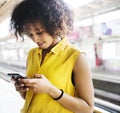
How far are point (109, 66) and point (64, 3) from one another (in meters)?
6.66

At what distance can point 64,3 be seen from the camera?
1368 millimetres

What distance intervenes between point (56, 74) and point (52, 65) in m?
0.06

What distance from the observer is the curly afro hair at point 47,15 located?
4.10 feet

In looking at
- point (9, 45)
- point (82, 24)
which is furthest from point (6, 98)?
point (9, 45)

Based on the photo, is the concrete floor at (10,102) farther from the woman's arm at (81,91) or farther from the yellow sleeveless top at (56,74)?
the woman's arm at (81,91)

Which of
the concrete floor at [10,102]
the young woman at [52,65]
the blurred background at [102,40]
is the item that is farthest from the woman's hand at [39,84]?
the blurred background at [102,40]

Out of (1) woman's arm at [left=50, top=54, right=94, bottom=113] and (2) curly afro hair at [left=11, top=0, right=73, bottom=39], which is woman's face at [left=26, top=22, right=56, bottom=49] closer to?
(2) curly afro hair at [left=11, top=0, right=73, bottom=39]

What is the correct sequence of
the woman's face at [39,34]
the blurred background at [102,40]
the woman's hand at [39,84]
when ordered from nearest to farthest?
the woman's hand at [39,84]
the woman's face at [39,34]
the blurred background at [102,40]

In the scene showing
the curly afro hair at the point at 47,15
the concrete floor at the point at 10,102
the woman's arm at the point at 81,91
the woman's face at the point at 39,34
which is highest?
the curly afro hair at the point at 47,15

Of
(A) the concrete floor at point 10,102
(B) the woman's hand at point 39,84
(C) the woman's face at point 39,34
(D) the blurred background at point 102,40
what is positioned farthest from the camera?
(D) the blurred background at point 102,40

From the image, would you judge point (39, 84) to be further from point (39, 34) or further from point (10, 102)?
point (10, 102)

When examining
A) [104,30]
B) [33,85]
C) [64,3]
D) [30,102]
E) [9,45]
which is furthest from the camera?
[9,45]

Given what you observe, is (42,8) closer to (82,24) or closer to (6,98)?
(6,98)

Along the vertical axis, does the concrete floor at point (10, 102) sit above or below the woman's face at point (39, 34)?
below
